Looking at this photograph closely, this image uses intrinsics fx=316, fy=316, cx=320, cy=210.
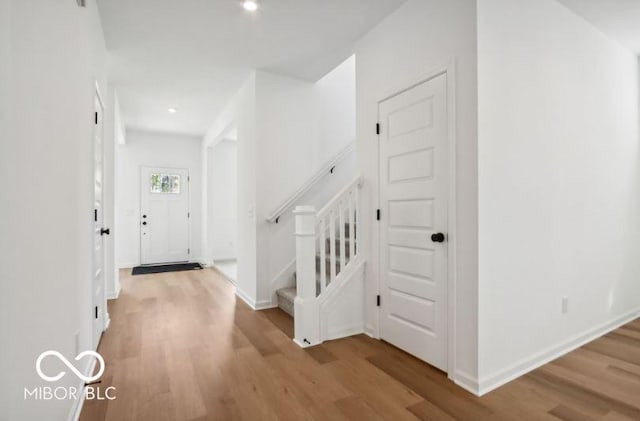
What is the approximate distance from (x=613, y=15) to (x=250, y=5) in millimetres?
3022

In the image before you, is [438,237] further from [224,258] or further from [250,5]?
[224,258]

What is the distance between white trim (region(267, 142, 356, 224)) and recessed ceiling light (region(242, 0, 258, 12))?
183cm

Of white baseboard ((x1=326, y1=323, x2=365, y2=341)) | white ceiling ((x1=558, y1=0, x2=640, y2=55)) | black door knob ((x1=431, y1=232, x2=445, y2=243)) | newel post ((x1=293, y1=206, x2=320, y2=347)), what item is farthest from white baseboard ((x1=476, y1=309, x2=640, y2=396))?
white ceiling ((x1=558, y1=0, x2=640, y2=55))

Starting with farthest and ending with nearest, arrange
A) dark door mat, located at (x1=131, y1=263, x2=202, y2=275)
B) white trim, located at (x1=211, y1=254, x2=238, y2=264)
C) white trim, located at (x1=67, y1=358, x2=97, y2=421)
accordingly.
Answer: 1. white trim, located at (x1=211, y1=254, x2=238, y2=264)
2. dark door mat, located at (x1=131, y1=263, x2=202, y2=275)
3. white trim, located at (x1=67, y1=358, x2=97, y2=421)

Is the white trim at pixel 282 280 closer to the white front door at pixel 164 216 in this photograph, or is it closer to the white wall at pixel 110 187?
the white wall at pixel 110 187

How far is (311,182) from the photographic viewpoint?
3846mm

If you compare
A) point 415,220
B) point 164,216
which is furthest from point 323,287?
point 164,216

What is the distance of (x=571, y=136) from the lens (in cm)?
258

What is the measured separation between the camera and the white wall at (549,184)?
201 centimetres

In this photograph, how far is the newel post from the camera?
266 cm

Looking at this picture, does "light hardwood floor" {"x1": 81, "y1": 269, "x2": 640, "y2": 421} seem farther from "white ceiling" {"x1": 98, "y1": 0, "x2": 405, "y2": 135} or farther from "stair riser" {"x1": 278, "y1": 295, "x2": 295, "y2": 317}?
"white ceiling" {"x1": 98, "y1": 0, "x2": 405, "y2": 135}

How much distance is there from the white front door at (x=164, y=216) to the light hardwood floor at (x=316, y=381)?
3906 millimetres

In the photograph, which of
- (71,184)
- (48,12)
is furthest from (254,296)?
(48,12)

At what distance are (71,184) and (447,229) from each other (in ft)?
7.47
